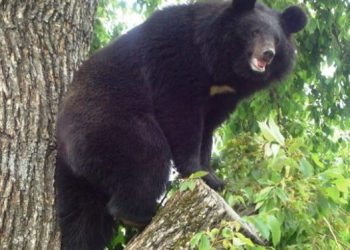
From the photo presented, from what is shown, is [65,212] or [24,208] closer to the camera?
[24,208]

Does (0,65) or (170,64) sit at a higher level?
(0,65)

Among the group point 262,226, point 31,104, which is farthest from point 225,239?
point 31,104

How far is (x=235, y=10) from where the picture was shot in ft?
14.1

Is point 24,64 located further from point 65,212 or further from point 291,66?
point 291,66

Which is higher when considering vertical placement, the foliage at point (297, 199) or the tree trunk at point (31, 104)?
the tree trunk at point (31, 104)

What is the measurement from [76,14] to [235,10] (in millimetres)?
1119

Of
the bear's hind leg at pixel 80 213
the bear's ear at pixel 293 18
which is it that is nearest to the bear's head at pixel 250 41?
the bear's ear at pixel 293 18

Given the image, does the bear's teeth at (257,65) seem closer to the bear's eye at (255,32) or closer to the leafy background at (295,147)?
the bear's eye at (255,32)

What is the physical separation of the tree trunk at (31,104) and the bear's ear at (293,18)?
149 cm

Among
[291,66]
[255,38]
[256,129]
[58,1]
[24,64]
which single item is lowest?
[256,129]

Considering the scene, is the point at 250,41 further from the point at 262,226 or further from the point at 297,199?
the point at 262,226

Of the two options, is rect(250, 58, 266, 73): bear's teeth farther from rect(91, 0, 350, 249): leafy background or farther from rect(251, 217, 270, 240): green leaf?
rect(251, 217, 270, 240): green leaf

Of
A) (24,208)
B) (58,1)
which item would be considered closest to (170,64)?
(58,1)

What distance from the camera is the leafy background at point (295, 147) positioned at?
251 cm
